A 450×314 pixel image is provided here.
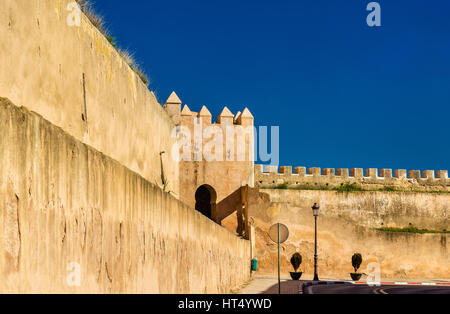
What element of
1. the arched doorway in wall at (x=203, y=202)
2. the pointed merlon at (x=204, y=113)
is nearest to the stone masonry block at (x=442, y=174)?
the arched doorway in wall at (x=203, y=202)

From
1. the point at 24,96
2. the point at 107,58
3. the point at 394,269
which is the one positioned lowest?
the point at 394,269

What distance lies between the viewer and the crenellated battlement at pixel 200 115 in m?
26.9

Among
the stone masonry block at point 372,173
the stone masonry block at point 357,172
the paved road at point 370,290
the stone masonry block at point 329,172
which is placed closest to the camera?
the paved road at point 370,290

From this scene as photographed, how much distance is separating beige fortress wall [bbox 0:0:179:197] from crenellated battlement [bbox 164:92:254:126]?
40.1ft

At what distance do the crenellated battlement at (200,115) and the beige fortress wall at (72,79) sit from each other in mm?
12214

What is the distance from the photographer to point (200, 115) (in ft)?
89.7

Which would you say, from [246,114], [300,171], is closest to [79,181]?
[246,114]

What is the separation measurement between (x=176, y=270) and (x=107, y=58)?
389 cm

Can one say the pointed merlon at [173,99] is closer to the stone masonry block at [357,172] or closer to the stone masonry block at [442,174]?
the stone masonry block at [357,172]

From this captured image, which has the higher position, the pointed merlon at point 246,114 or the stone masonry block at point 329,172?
the pointed merlon at point 246,114

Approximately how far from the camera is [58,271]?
15.0 feet

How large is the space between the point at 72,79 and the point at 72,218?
471 cm
